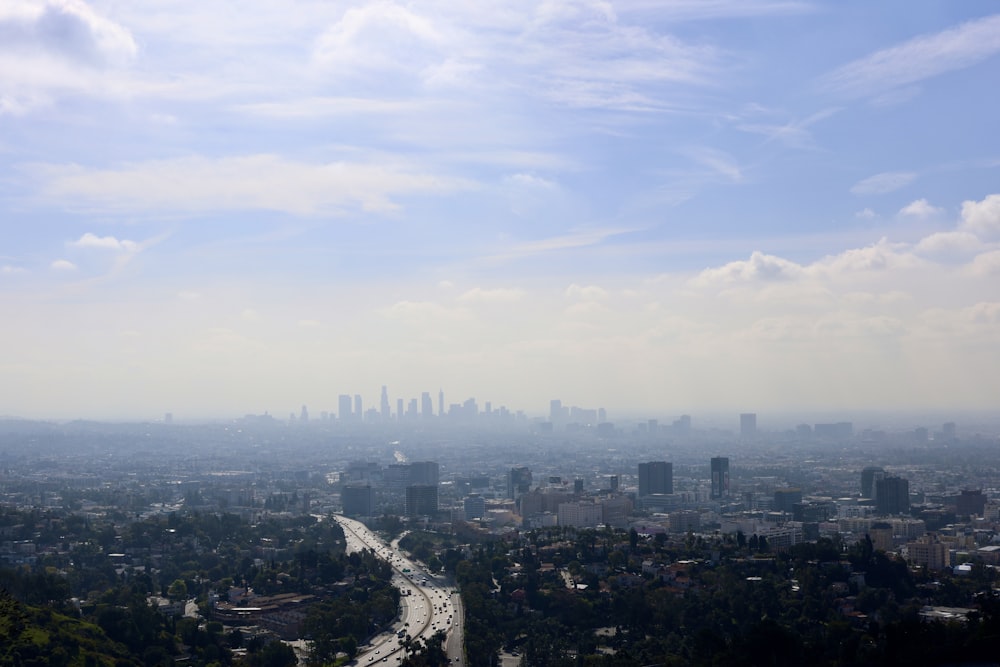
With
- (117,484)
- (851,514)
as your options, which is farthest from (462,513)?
(117,484)

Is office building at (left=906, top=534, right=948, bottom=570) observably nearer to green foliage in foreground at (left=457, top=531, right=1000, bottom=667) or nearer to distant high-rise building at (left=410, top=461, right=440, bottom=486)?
green foliage in foreground at (left=457, top=531, right=1000, bottom=667)

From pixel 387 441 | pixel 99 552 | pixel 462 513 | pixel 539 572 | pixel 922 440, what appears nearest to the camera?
pixel 539 572

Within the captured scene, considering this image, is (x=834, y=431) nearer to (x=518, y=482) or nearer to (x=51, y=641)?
(x=518, y=482)

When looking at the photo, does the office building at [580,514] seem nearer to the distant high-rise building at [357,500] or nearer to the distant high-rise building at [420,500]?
the distant high-rise building at [420,500]

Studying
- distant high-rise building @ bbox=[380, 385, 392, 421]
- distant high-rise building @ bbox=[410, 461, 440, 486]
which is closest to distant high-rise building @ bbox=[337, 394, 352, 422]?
distant high-rise building @ bbox=[380, 385, 392, 421]

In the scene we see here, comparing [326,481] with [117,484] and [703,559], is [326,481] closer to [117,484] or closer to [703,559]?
[117,484]

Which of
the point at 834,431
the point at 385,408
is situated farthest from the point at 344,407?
the point at 834,431
